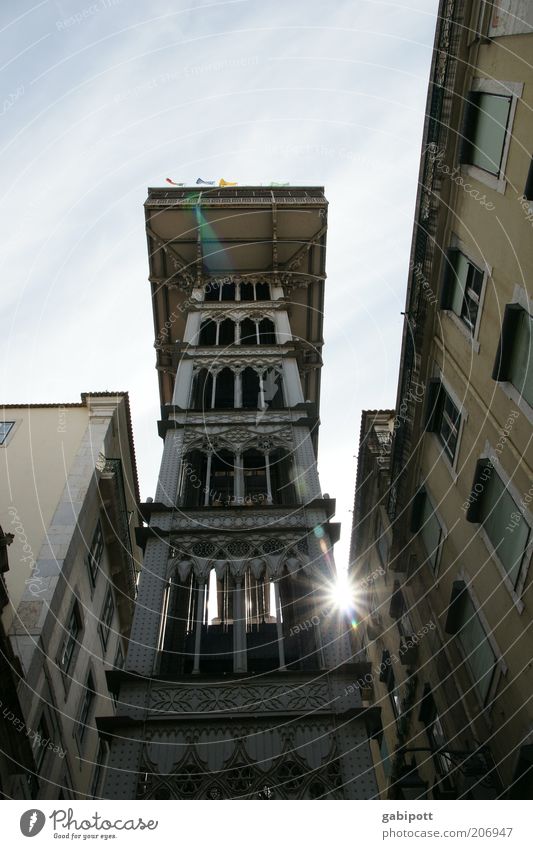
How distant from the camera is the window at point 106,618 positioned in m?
23.0

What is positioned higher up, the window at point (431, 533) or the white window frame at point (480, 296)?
the white window frame at point (480, 296)

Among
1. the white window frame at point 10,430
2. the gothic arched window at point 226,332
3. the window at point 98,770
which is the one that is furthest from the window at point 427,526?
the gothic arched window at point 226,332

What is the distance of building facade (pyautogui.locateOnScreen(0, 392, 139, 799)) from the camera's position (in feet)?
53.2

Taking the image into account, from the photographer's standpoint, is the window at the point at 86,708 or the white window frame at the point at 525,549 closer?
the white window frame at the point at 525,549

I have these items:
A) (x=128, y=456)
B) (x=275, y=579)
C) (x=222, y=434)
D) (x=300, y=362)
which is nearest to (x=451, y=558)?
(x=275, y=579)

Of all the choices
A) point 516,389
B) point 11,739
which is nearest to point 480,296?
point 516,389

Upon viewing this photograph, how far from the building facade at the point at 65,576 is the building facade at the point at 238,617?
288cm

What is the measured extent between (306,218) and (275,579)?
25.0m

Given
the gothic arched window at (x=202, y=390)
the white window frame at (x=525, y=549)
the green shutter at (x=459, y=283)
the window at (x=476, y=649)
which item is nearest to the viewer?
the white window frame at (x=525, y=549)

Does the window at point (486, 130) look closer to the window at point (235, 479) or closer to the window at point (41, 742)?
the window at point (235, 479)

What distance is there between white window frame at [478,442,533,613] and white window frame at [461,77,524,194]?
15.7ft

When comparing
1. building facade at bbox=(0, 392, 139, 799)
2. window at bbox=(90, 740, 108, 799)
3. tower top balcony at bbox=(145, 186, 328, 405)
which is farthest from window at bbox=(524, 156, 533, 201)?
tower top balcony at bbox=(145, 186, 328, 405)

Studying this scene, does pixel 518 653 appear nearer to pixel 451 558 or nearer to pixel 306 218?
pixel 451 558

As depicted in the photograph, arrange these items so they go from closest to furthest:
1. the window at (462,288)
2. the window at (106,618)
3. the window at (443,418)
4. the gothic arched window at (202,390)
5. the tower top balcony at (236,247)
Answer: the window at (462,288) → the window at (443,418) → the window at (106,618) → the gothic arched window at (202,390) → the tower top balcony at (236,247)
